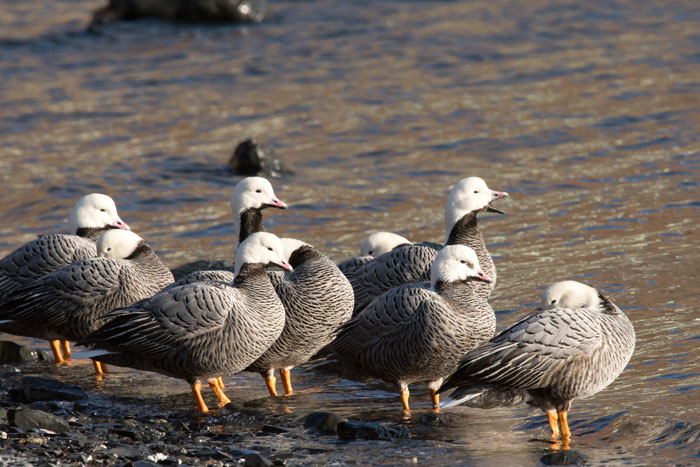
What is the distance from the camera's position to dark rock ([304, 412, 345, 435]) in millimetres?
8469

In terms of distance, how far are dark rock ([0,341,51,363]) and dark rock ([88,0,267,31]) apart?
20647mm

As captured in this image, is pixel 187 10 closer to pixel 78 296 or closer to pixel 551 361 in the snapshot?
pixel 78 296

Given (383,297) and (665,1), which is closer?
(383,297)

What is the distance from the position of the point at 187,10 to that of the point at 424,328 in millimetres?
23366

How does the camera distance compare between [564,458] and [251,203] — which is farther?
[251,203]

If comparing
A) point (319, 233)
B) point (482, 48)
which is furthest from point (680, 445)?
point (482, 48)

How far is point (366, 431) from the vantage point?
27.2ft

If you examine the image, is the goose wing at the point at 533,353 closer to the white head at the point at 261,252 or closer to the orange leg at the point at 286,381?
the white head at the point at 261,252

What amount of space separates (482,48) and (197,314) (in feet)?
60.4

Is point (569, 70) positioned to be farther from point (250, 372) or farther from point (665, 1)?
point (250, 372)

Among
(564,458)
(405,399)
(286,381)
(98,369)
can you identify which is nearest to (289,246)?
(286,381)

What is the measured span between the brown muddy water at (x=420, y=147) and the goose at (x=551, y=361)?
0.42 m

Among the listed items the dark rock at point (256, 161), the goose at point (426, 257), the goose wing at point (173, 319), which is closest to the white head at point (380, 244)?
the goose at point (426, 257)

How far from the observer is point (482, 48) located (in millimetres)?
25906
